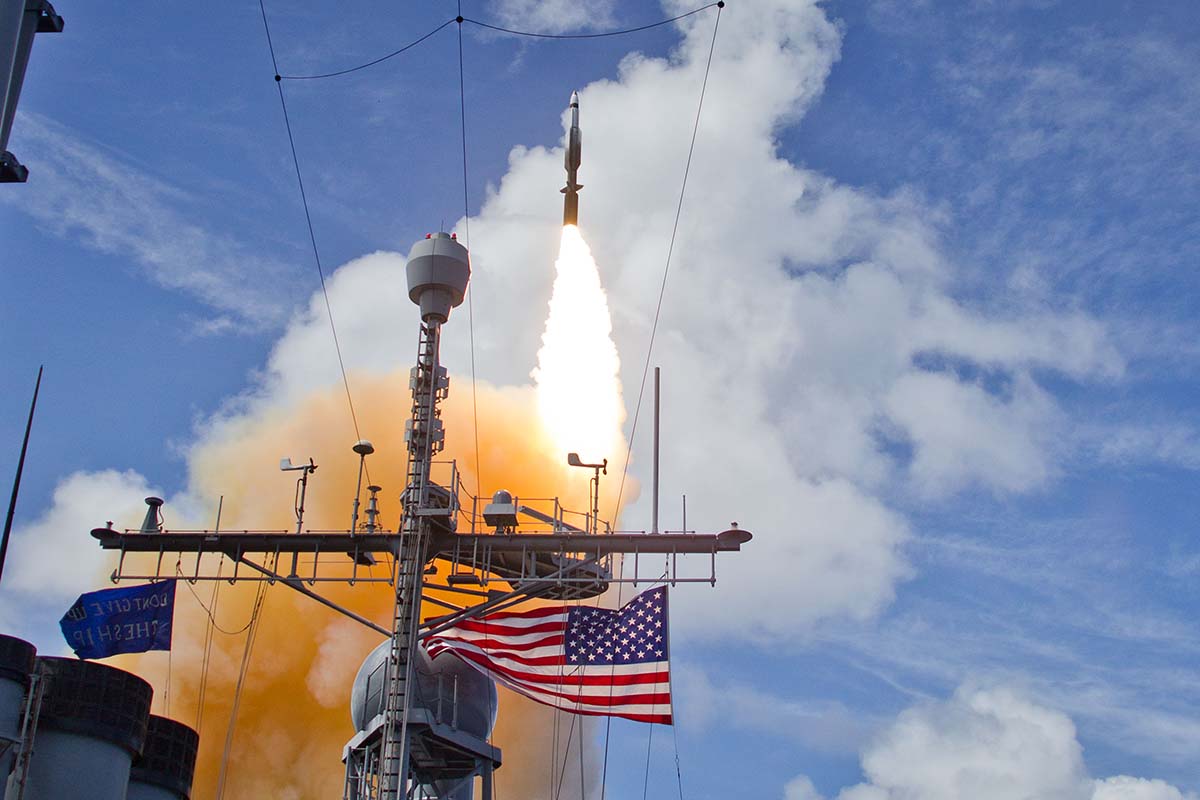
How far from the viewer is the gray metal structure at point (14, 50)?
15672 millimetres

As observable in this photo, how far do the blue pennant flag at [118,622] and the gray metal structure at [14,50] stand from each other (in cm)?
1612

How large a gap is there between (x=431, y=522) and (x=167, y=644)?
5.87 metres

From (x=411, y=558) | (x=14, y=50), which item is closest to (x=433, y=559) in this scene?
(x=411, y=558)

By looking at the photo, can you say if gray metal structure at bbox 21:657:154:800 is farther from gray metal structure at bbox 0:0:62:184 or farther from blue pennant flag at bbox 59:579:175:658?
gray metal structure at bbox 0:0:62:184

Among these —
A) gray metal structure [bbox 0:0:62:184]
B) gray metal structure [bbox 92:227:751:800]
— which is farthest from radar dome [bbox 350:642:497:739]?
gray metal structure [bbox 0:0:62:184]

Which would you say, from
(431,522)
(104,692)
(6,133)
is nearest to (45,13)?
(6,133)

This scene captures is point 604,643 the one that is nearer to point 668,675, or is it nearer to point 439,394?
point 668,675

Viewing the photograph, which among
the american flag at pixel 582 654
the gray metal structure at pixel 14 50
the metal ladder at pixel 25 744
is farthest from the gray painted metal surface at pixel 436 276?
the gray metal structure at pixel 14 50

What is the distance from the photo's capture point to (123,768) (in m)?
33.6

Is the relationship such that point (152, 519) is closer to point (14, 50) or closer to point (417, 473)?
point (417, 473)

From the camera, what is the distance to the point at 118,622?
106 feet

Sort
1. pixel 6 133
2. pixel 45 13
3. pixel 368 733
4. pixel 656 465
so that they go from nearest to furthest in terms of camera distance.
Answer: pixel 6 133 < pixel 45 13 < pixel 368 733 < pixel 656 465

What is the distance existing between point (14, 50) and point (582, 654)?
19792 millimetres

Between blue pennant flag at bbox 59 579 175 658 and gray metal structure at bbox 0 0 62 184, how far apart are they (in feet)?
52.9
